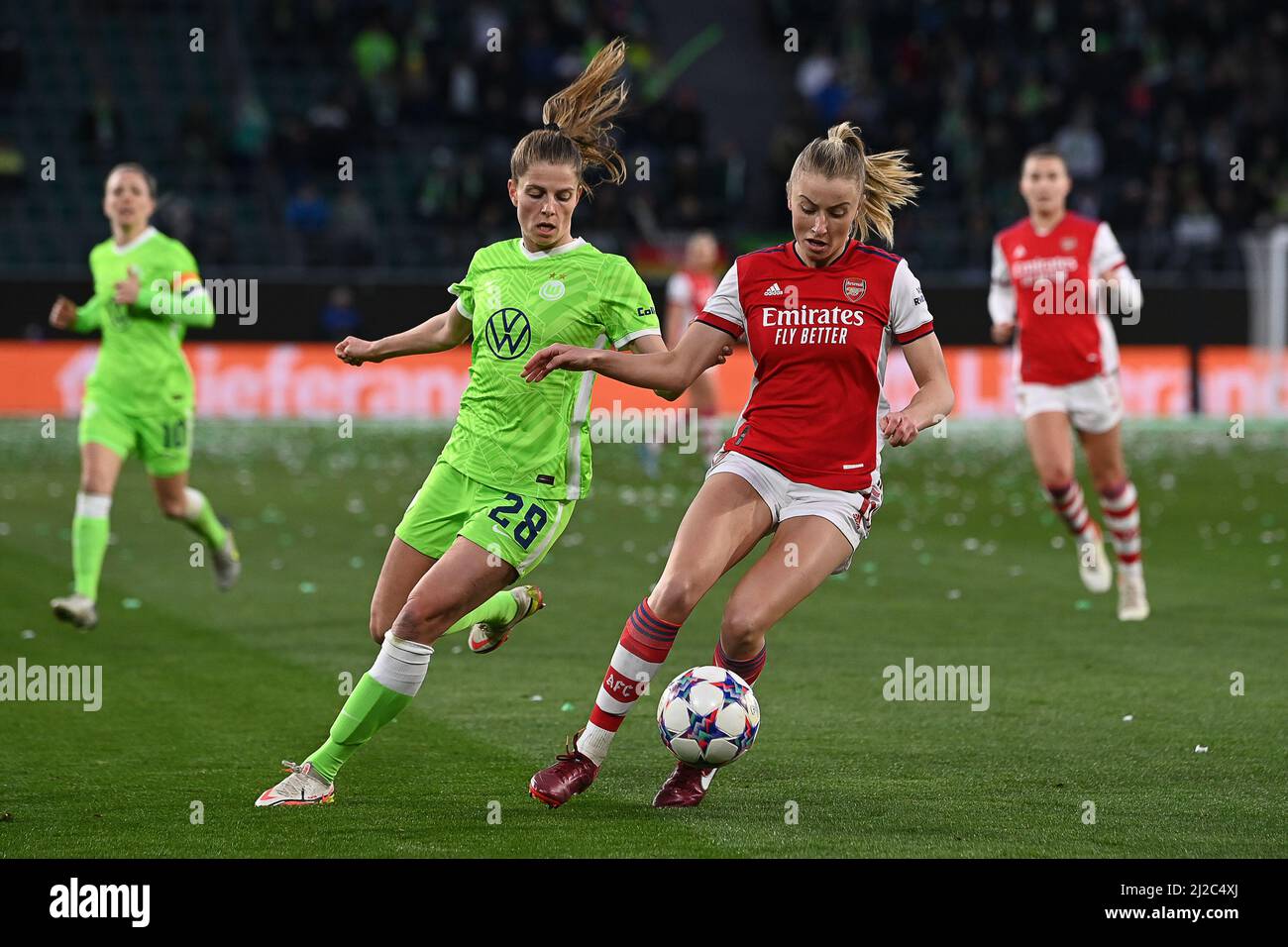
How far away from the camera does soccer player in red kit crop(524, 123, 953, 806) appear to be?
617 cm

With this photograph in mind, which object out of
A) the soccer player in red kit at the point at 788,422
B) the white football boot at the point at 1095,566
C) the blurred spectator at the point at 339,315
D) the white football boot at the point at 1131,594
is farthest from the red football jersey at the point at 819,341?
the blurred spectator at the point at 339,315

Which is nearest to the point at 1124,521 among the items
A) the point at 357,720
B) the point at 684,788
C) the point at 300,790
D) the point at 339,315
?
the point at 684,788

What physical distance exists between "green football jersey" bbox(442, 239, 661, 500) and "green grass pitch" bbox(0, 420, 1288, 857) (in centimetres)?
110

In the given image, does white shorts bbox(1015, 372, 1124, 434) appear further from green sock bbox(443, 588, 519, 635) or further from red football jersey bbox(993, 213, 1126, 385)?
green sock bbox(443, 588, 519, 635)

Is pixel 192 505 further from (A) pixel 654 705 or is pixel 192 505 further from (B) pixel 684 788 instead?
(B) pixel 684 788

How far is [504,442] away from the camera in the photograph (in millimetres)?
6406

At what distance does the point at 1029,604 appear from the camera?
11.1 metres

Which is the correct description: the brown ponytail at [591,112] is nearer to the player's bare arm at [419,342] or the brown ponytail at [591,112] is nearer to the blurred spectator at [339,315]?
the player's bare arm at [419,342]

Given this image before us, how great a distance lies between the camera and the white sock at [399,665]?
621 centimetres

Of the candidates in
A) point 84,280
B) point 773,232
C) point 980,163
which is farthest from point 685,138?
point 84,280

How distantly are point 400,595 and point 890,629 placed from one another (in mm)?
4288

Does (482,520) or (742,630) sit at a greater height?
(482,520)

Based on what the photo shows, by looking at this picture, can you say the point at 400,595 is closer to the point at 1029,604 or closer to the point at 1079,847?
the point at 1079,847

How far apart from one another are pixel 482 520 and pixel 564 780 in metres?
0.90
